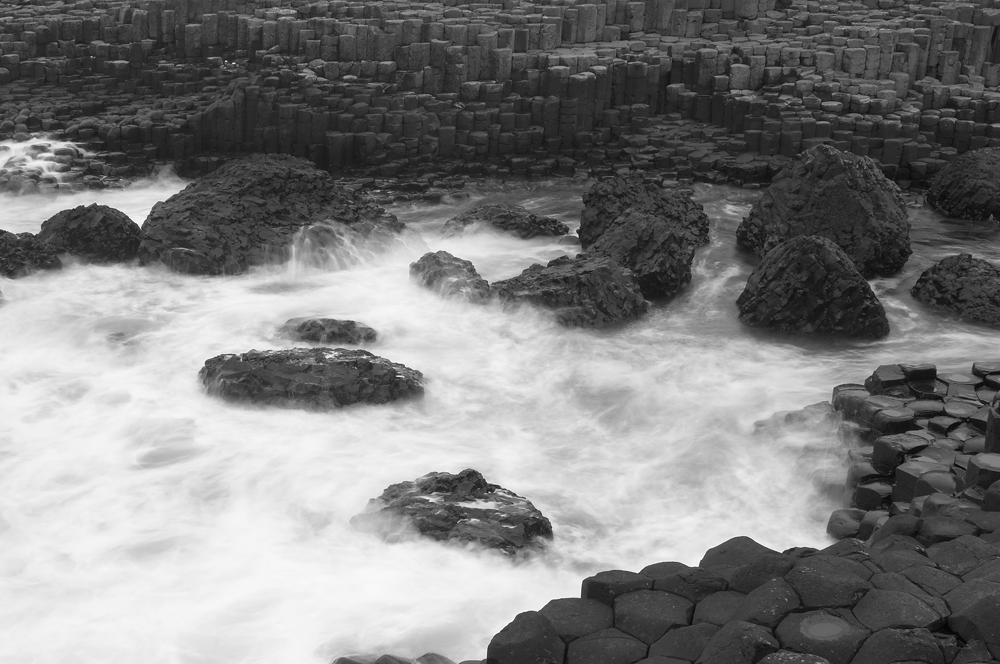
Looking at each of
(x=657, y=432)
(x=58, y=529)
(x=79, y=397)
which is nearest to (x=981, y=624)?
(x=657, y=432)

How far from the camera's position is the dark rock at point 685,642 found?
5.79 meters

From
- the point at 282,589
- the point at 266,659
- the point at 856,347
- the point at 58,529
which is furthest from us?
the point at 856,347

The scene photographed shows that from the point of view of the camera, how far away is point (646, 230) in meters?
13.5

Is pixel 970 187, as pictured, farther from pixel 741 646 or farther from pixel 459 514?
pixel 741 646

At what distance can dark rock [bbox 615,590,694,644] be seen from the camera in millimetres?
6004

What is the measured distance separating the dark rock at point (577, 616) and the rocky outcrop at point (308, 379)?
4447 millimetres

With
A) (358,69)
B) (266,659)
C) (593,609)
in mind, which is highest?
(358,69)

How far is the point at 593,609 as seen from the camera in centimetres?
623

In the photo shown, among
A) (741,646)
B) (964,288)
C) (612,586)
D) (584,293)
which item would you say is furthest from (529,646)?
(964,288)

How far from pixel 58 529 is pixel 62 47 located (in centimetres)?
1527

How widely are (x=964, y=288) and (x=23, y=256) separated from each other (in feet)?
35.0

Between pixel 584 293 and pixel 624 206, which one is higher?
pixel 624 206

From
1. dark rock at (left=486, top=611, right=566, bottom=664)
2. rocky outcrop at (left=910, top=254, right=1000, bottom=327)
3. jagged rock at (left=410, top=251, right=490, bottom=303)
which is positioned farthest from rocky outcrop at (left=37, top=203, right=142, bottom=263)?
dark rock at (left=486, top=611, right=566, bottom=664)

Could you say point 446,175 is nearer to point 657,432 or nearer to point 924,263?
point 924,263
